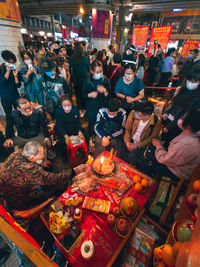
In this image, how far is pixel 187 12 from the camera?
17.5 metres

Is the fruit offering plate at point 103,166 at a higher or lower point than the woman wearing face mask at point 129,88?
lower

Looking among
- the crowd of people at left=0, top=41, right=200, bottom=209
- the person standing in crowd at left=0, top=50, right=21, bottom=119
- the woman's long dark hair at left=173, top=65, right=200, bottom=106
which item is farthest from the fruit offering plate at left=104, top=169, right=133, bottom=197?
the person standing in crowd at left=0, top=50, right=21, bottom=119

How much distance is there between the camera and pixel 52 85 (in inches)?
142

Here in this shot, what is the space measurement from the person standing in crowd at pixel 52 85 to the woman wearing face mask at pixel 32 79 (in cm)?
19

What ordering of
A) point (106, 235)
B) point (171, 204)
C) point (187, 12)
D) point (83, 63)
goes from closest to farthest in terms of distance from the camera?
point (106, 235) → point (171, 204) → point (83, 63) → point (187, 12)

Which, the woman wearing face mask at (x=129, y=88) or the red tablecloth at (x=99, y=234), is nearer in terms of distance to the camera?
the red tablecloth at (x=99, y=234)

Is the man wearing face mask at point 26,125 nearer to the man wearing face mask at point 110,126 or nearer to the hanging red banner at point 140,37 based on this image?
the man wearing face mask at point 110,126

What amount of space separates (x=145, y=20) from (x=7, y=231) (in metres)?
28.6

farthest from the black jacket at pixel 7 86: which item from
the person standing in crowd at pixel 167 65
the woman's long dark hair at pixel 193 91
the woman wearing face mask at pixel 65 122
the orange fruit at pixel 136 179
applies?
the person standing in crowd at pixel 167 65

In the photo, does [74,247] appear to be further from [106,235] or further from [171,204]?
[171,204]

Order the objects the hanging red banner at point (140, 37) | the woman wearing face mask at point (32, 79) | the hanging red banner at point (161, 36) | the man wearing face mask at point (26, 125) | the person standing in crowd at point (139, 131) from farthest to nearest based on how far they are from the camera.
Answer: the hanging red banner at point (140, 37) < the hanging red banner at point (161, 36) < the woman wearing face mask at point (32, 79) < the man wearing face mask at point (26, 125) < the person standing in crowd at point (139, 131)

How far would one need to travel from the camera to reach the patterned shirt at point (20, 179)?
61.3 inches

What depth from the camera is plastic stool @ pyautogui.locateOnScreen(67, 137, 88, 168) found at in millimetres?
2736

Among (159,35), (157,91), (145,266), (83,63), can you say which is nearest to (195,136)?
(145,266)
